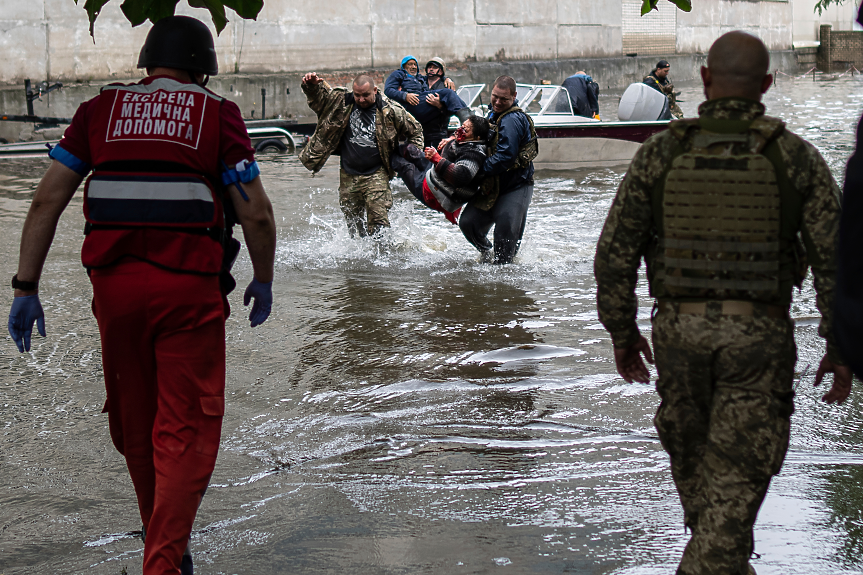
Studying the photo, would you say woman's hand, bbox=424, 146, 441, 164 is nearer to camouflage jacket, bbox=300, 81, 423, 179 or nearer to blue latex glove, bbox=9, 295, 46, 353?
camouflage jacket, bbox=300, 81, 423, 179

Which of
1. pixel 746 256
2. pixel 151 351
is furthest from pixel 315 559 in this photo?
pixel 746 256

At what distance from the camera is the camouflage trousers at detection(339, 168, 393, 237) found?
8672 mm

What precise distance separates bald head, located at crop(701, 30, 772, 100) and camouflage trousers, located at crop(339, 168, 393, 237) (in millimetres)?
6098

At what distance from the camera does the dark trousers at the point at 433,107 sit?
11.5 meters

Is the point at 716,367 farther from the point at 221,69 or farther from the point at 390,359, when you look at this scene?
the point at 221,69

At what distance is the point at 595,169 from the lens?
1462cm

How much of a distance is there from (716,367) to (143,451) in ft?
5.94

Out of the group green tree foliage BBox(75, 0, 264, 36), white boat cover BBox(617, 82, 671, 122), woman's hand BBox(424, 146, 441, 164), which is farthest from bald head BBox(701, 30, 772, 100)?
white boat cover BBox(617, 82, 671, 122)

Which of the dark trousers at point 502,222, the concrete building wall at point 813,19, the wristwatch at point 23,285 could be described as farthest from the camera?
the concrete building wall at point 813,19

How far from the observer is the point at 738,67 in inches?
105

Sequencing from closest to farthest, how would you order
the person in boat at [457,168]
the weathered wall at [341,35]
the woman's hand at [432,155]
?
the person in boat at [457,168]
the woman's hand at [432,155]
the weathered wall at [341,35]

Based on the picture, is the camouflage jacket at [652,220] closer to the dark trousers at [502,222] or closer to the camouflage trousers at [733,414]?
the camouflage trousers at [733,414]

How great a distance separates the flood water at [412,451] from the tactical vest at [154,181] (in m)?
1.10

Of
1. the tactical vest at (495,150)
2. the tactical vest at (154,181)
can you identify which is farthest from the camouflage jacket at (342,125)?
the tactical vest at (154,181)
